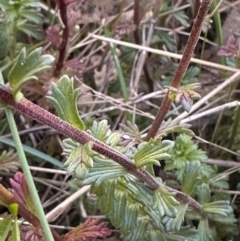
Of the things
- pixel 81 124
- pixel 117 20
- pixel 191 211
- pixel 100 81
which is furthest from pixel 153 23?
pixel 81 124

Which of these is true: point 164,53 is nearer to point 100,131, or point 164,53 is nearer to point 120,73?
point 120,73

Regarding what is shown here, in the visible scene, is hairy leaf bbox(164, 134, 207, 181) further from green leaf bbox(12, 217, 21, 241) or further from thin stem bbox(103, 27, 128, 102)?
green leaf bbox(12, 217, 21, 241)

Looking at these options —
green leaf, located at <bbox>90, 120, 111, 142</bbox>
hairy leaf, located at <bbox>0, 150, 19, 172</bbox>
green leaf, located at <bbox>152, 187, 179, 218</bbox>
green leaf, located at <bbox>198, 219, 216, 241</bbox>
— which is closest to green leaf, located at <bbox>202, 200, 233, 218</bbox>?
green leaf, located at <bbox>198, 219, 216, 241</bbox>

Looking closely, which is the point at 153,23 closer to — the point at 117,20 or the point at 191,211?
the point at 117,20

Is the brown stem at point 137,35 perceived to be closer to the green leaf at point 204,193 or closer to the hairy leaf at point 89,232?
the green leaf at point 204,193

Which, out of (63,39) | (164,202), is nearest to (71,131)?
(164,202)

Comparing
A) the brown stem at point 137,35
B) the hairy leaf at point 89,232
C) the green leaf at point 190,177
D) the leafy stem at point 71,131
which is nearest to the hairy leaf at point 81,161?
the leafy stem at point 71,131
